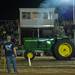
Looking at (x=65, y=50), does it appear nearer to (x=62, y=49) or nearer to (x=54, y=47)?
(x=62, y=49)

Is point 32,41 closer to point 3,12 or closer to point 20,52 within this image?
point 20,52

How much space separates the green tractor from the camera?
87.7 feet

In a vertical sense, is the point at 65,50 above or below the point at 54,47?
below

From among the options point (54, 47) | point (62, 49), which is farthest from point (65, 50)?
point (54, 47)

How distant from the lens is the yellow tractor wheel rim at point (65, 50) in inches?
1053

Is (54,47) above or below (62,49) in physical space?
above

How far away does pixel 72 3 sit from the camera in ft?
136

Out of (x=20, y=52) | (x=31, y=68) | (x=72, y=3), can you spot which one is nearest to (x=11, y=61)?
(x=31, y=68)

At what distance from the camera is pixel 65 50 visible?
2681cm

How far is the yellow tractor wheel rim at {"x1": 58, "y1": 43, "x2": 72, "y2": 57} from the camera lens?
26.7 metres

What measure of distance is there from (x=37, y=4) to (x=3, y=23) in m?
4.19

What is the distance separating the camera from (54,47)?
2677 centimetres

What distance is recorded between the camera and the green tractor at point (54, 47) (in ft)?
87.7

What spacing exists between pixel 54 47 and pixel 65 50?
740 mm
